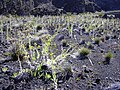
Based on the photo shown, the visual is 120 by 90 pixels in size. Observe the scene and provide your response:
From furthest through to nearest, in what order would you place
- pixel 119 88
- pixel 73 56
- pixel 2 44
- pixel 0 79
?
pixel 2 44 → pixel 73 56 → pixel 0 79 → pixel 119 88

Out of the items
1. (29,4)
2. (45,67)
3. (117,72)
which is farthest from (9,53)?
(29,4)

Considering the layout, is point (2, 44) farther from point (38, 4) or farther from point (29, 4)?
point (38, 4)

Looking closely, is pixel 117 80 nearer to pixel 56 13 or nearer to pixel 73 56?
pixel 73 56

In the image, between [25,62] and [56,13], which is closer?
[25,62]

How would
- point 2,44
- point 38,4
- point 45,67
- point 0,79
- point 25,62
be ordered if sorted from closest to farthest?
point 0,79
point 45,67
point 25,62
point 2,44
point 38,4

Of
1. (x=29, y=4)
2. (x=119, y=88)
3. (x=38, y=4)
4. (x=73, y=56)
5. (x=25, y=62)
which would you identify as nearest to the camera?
(x=119, y=88)

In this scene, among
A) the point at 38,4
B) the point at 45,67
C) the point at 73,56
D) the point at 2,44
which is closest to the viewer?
the point at 45,67

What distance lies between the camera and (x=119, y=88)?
9492mm

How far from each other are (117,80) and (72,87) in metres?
2.08

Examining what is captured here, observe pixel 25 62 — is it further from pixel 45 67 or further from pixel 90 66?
pixel 90 66

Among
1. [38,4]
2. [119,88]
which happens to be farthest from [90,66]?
[38,4]

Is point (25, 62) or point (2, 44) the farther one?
point (2, 44)

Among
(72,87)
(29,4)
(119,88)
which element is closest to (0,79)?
(72,87)

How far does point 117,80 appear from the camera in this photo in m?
11.4
